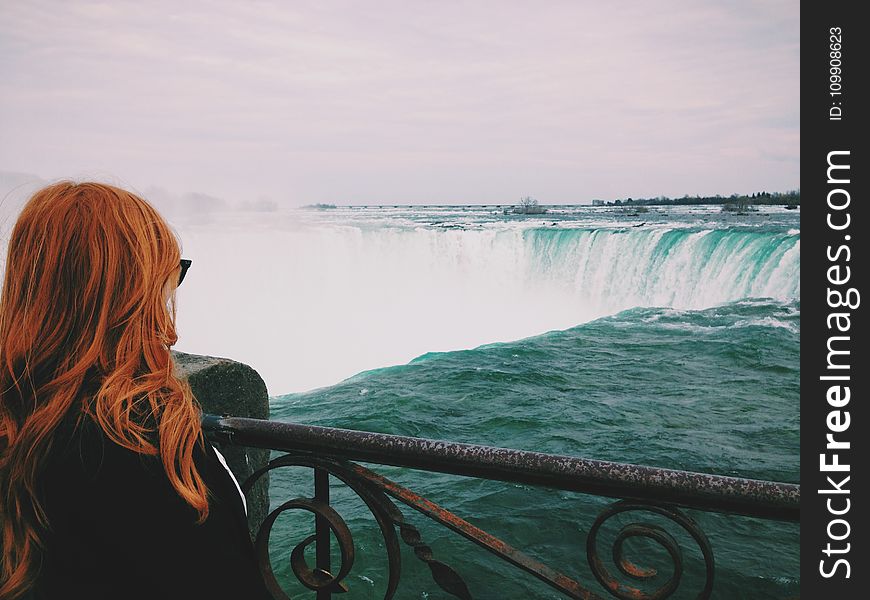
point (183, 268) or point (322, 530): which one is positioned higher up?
point (183, 268)

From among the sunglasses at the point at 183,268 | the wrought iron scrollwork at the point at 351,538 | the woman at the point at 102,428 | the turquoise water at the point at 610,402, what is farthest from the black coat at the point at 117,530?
the turquoise water at the point at 610,402

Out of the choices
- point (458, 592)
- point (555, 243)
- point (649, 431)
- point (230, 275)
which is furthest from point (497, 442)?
point (555, 243)

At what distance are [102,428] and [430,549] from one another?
0.88m

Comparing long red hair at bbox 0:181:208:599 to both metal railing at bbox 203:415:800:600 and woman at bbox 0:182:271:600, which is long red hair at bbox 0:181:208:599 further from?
metal railing at bbox 203:415:800:600

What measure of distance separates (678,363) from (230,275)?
461 inches

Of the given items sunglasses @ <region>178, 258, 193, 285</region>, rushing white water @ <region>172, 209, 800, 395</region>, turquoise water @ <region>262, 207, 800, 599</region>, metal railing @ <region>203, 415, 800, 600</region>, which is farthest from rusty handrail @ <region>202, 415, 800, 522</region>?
rushing white water @ <region>172, 209, 800, 395</region>

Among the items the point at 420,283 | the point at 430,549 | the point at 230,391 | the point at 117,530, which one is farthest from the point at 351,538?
the point at 420,283

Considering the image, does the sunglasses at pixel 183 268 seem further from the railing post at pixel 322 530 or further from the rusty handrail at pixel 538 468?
the railing post at pixel 322 530

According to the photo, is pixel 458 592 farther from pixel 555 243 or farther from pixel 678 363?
pixel 555 243

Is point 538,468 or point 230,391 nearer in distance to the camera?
point 538,468

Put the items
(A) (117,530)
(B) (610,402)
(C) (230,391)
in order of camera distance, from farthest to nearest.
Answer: (B) (610,402) < (C) (230,391) < (A) (117,530)

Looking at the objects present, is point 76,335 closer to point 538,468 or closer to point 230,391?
point 538,468

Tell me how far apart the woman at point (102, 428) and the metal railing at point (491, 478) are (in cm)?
42

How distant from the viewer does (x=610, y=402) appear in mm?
12008
